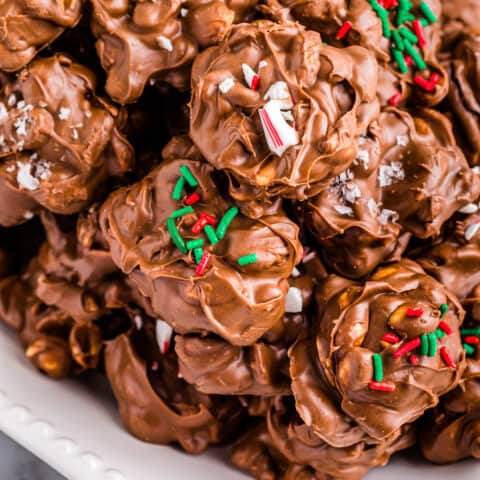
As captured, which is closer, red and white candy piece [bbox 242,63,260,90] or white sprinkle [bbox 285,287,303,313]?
red and white candy piece [bbox 242,63,260,90]

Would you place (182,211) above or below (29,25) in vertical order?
below

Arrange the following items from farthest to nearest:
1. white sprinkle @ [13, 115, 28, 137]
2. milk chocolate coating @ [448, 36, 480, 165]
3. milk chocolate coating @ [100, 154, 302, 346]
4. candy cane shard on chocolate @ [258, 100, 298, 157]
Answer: milk chocolate coating @ [448, 36, 480, 165]
white sprinkle @ [13, 115, 28, 137]
milk chocolate coating @ [100, 154, 302, 346]
candy cane shard on chocolate @ [258, 100, 298, 157]

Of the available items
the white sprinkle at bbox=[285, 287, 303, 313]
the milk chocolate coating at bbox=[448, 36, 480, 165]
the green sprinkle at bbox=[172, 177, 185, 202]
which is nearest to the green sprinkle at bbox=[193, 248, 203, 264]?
the green sprinkle at bbox=[172, 177, 185, 202]

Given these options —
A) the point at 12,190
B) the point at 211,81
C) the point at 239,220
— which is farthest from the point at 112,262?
the point at 211,81

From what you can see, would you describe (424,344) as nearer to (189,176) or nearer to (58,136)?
(189,176)

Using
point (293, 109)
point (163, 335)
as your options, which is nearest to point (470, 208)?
point (293, 109)

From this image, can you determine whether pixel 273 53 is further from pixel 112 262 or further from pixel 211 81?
pixel 112 262

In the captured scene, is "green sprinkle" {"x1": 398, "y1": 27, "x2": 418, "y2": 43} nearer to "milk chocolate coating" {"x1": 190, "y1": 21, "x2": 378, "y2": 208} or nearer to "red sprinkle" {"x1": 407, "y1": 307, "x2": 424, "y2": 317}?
"milk chocolate coating" {"x1": 190, "y1": 21, "x2": 378, "y2": 208}

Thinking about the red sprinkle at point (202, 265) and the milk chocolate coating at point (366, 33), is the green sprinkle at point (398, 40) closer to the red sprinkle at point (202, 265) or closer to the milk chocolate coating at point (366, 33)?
the milk chocolate coating at point (366, 33)
